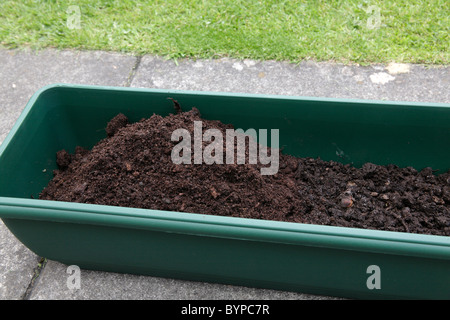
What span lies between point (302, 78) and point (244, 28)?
560 millimetres

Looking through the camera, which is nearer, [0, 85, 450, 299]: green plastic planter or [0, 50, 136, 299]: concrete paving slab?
[0, 85, 450, 299]: green plastic planter

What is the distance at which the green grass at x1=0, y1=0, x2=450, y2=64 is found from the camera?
2.62 metres

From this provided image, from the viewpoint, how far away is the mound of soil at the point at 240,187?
5.07 ft

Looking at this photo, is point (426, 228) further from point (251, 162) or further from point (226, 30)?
point (226, 30)

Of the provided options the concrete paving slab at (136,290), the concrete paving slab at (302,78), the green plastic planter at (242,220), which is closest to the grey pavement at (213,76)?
the concrete paving slab at (302,78)

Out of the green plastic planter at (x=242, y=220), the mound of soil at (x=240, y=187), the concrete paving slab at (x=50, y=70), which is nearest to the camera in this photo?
the green plastic planter at (x=242, y=220)

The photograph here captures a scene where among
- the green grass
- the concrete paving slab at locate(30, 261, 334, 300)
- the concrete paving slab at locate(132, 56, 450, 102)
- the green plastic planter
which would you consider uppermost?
the green grass
